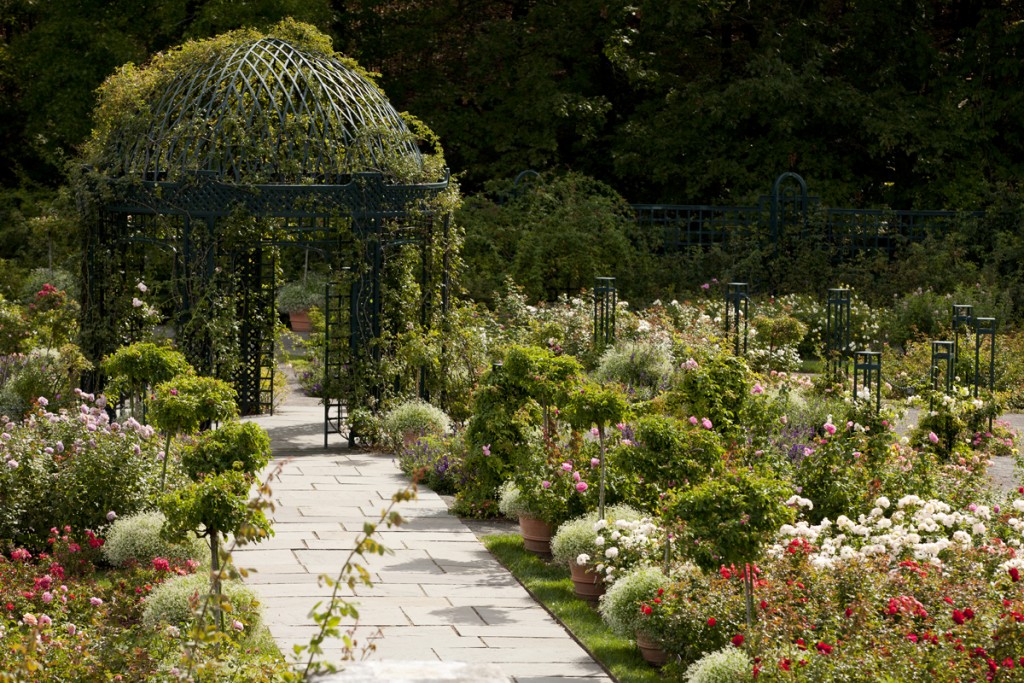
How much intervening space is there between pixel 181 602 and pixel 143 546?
1.26 m

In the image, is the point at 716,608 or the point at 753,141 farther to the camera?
the point at 753,141

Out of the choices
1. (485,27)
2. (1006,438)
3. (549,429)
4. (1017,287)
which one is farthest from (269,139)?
(485,27)

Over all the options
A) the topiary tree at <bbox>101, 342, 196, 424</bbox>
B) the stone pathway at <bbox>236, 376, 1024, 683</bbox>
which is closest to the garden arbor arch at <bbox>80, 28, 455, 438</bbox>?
the stone pathway at <bbox>236, 376, 1024, 683</bbox>

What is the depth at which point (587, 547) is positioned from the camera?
23.5ft

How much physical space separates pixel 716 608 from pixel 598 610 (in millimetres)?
983

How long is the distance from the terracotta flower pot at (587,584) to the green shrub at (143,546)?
201cm

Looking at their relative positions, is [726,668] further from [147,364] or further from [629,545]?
[147,364]

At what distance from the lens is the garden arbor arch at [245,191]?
432 inches

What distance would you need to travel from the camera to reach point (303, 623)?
643 cm

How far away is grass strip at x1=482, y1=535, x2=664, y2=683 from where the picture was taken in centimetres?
600

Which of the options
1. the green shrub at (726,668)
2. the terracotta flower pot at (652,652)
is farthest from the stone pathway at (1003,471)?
the green shrub at (726,668)

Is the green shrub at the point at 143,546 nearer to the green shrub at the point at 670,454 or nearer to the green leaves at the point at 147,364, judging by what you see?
the green leaves at the point at 147,364

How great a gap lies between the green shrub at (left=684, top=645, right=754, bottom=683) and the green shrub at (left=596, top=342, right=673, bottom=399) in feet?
20.5

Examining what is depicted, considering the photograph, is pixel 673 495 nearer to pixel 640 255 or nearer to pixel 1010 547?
pixel 1010 547
